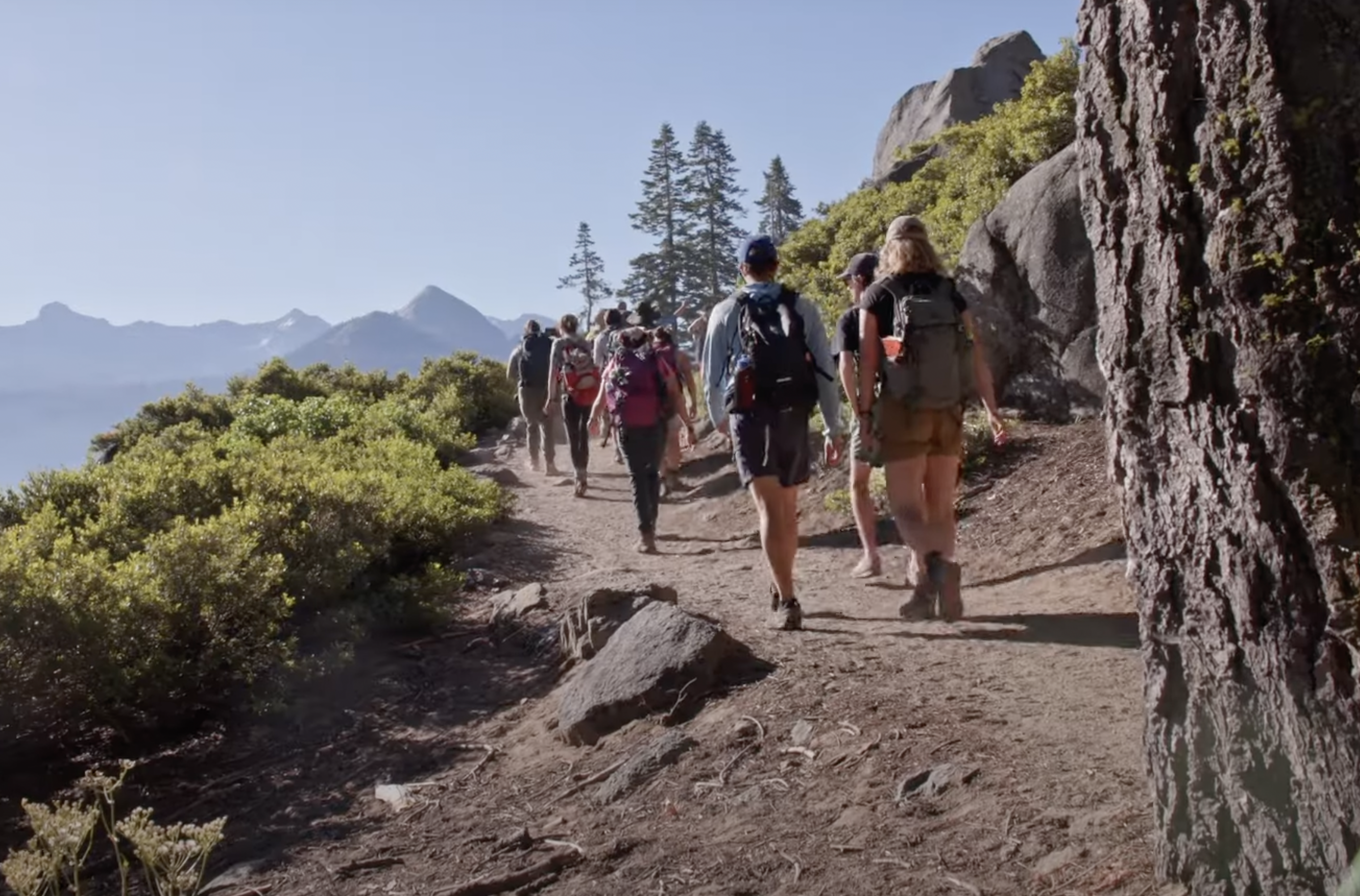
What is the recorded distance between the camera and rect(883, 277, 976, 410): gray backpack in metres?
5.10

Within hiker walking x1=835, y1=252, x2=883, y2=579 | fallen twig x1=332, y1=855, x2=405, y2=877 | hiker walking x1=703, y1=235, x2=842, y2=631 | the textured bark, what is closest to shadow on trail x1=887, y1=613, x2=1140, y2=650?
hiker walking x1=703, y1=235, x2=842, y2=631

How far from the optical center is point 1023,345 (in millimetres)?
9844

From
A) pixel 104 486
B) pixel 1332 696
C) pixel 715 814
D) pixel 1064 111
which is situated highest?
pixel 1064 111

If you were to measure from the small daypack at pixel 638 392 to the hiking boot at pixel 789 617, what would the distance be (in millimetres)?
3229

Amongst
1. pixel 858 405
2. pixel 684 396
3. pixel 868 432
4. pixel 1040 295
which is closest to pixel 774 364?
pixel 858 405

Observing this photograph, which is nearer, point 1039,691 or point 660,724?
point 1039,691

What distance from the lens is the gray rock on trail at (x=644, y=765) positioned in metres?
4.07

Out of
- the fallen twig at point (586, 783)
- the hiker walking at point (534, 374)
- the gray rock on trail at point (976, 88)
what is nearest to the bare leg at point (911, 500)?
the fallen twig at point (586, 783)

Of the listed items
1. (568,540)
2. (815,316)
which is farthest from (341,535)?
(815,316)

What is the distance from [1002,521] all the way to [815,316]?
3.07 meters

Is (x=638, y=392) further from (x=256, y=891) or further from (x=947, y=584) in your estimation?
(x=256, y=891)

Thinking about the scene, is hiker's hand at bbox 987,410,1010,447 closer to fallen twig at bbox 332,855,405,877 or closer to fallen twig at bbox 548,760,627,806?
fallen twig at bbox 548,760,627,806

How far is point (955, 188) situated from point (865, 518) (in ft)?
28.6

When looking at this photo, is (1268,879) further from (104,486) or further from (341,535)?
(104,486)
